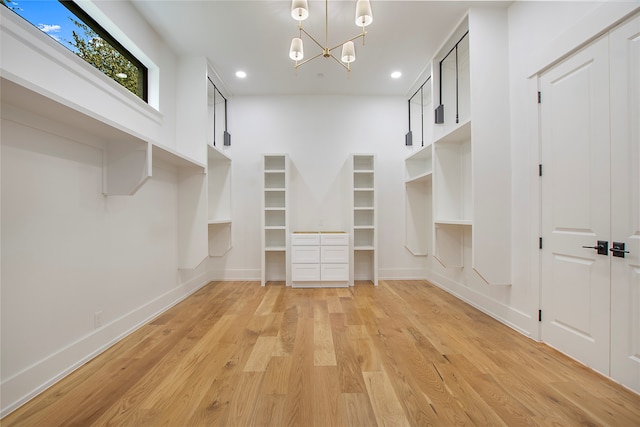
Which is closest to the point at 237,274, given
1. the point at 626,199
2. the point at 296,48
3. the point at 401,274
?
the point at 401,274

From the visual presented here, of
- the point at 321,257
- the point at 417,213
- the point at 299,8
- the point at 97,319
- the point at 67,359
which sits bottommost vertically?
the point at 67,359

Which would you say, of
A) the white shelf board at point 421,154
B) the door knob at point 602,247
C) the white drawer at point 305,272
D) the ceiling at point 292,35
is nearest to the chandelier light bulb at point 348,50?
the ceiling at point 292,35

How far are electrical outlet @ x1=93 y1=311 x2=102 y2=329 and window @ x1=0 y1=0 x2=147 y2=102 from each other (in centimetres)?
200

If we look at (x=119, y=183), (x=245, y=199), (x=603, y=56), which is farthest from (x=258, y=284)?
(x=603, y=56)

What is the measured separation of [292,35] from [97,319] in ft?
11.0

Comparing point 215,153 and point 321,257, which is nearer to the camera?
point 215,153

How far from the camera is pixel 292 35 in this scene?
118 inches

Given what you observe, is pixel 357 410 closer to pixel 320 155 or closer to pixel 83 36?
pixel 83 36

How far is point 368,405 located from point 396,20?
11.3 feet

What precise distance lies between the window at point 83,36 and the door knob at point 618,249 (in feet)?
13.0

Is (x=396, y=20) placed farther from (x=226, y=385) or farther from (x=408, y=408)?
(x=226, y=385)

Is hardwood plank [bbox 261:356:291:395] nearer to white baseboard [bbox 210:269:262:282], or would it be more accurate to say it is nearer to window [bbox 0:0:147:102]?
white baseboard [bbox 210:269:262:282]

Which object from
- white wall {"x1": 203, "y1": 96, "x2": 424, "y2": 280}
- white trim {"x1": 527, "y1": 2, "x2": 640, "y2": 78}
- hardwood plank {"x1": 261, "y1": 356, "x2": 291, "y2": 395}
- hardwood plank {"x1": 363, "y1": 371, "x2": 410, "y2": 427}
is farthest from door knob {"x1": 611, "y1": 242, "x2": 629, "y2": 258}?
white wall {"x1": 203, "y1": 96, "x2": 424, "y2": 280}

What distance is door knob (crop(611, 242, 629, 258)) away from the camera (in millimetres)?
1646
